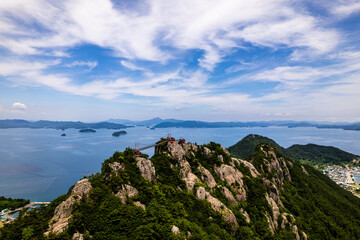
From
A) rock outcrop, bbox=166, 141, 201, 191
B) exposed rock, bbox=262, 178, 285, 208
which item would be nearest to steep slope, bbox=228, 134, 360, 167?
exposed rock, bbox=262, 178, 285, 208

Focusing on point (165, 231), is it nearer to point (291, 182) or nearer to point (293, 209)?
point (293, 209)

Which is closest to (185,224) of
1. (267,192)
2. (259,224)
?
(259,224)

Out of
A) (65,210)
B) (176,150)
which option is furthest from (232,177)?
(65,210)

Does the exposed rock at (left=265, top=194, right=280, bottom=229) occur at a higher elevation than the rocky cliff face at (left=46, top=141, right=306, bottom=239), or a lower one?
lower

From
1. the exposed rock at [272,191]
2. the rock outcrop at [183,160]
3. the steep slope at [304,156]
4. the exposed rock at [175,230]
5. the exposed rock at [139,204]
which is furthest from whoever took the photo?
the steep slope at [304,156]

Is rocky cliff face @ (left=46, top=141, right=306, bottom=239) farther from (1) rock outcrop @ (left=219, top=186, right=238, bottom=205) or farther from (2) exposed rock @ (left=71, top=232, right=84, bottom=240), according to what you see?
(2) exposed rock @ (left=71, top=232, right=84, bottom=240)

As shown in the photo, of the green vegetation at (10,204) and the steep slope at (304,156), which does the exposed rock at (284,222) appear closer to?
the green vegetation at (10,204)

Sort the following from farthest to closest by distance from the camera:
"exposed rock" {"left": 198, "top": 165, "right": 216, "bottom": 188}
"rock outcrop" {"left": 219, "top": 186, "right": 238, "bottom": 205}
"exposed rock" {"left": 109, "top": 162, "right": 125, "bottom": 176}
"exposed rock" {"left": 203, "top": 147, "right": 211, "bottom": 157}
Answer: 1. "exposed rock" {"left": 203, "top": 147, "right": 211, "bottom": 157}
2. "exposed rock" {"left": 198, "top": 165, "right": 216, "bottom": 188}
3. "rock outcrop" {"left": 219, "top": 186, "right": 238, "bottom": 205}
4. "exposed rock" {"left": 109, "top": 162, "right": 125, "bottom": 176}

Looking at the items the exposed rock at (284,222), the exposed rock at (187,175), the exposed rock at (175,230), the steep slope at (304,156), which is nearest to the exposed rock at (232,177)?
the exposed rock at (187,175)
